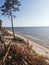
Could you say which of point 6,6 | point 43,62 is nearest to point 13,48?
point 43,62

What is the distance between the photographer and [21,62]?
1285cm

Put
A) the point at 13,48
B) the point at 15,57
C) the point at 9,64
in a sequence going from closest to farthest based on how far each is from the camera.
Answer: the point at 9,64
the point at 15,57
the point at 13,48

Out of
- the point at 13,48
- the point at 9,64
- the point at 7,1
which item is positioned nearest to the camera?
the point at 9,64

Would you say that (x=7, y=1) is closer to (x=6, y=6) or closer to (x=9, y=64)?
(x=6, y=6)

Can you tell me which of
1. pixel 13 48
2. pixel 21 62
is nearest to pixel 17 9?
pixel 13 48

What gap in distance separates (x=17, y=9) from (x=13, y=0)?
7.63 ft

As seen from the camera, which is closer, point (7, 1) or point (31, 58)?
point (31, 58)

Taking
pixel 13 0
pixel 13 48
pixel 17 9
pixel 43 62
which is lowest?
pixel 43 62

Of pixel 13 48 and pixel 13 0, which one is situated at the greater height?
pixel 13 0

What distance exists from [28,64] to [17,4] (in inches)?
910

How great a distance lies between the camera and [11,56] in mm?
13625

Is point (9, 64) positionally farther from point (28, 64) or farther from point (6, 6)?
point (6, 6)

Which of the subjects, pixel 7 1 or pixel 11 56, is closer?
pixel 11 56

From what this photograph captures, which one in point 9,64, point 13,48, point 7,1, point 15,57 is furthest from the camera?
point 7,1
